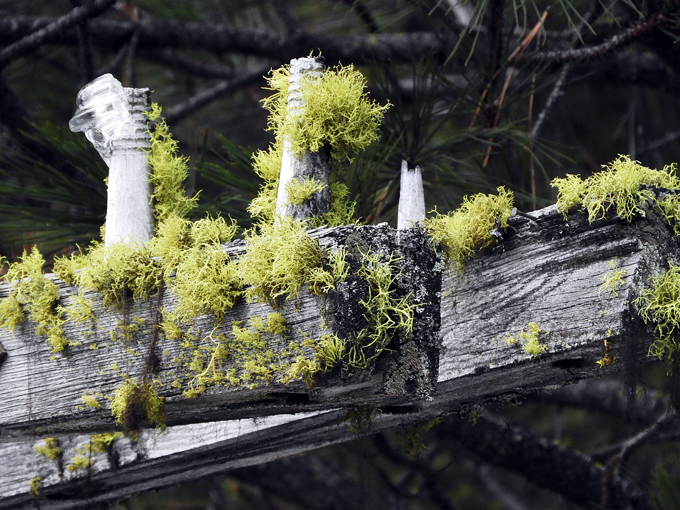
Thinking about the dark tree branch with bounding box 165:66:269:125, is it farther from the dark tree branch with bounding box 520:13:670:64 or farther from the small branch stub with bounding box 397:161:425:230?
the small branch stub with bounding box 397:161:425:230

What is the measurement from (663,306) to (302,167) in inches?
22.1

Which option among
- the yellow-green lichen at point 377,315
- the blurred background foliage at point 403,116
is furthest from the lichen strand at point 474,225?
the blurred background foliage at point 403,116

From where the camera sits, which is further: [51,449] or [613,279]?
[51,449]

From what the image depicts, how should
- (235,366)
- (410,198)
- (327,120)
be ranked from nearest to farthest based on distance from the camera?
1. (235,366)
2. (327,120)
3. (410,198)

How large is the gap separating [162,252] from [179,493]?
458 cm

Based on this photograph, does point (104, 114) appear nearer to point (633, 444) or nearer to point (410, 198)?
point (410, 198)

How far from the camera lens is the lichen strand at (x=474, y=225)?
1.08m

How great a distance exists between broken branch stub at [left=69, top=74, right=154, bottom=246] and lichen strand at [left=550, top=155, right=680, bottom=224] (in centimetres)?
73

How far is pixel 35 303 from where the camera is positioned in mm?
1240

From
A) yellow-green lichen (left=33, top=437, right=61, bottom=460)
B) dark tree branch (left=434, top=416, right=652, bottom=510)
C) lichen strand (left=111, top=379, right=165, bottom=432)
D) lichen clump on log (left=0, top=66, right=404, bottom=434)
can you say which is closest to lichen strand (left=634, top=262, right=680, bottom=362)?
lichen clump on log (left=0, top=66, right=404, bottom=434)

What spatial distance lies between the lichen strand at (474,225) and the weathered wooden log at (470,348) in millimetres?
19

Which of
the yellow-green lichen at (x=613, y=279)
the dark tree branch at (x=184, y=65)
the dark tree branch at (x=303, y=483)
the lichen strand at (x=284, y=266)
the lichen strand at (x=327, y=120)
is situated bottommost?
the dark tree branch at (x=303, y=483)

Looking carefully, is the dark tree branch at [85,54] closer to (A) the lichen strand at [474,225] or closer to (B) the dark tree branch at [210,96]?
(B) the dark tree branch at [210,96]

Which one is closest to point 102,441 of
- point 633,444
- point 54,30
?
point 54,30
